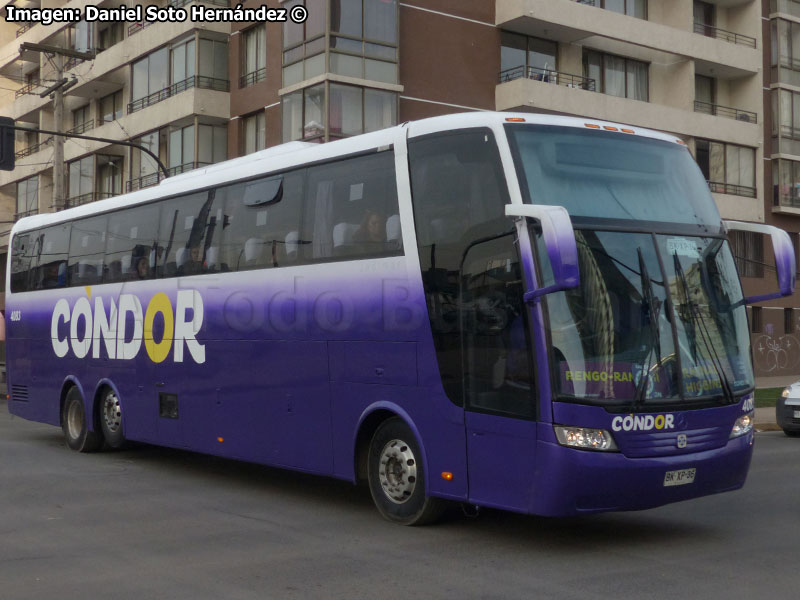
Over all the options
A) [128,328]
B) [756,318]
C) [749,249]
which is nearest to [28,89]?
[749,249]

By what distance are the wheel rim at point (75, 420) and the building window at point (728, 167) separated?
89.9 ft

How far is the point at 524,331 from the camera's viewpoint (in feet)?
27.0

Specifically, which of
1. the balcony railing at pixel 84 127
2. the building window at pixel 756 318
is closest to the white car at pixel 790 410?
the building window at pixel 756 318

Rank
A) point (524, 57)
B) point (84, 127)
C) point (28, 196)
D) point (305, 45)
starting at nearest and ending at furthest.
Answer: point (305, 45)
point (524, 57)
point (84, 127)
point (28, 196)

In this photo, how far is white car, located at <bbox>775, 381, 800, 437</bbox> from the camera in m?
18.8

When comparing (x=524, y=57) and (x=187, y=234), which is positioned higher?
(x=524, y=57)

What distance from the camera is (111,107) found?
43.4 metres

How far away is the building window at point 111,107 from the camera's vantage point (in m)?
42.7

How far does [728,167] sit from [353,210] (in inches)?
1244

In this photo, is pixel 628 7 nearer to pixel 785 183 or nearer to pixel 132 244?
pixel 785 183

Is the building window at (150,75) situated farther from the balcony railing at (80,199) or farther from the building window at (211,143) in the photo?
the balcony railing at (80,199)

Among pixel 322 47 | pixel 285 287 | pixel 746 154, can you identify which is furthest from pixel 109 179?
pixel 285 287

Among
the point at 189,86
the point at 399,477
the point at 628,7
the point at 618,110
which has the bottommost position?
the point at 399,477

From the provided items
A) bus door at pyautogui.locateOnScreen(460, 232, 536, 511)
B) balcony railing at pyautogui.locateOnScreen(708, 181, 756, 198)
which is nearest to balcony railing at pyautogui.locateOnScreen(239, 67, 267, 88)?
balcony railing at pyautogui.locateOnScreen(708, 181, 756, 198)
